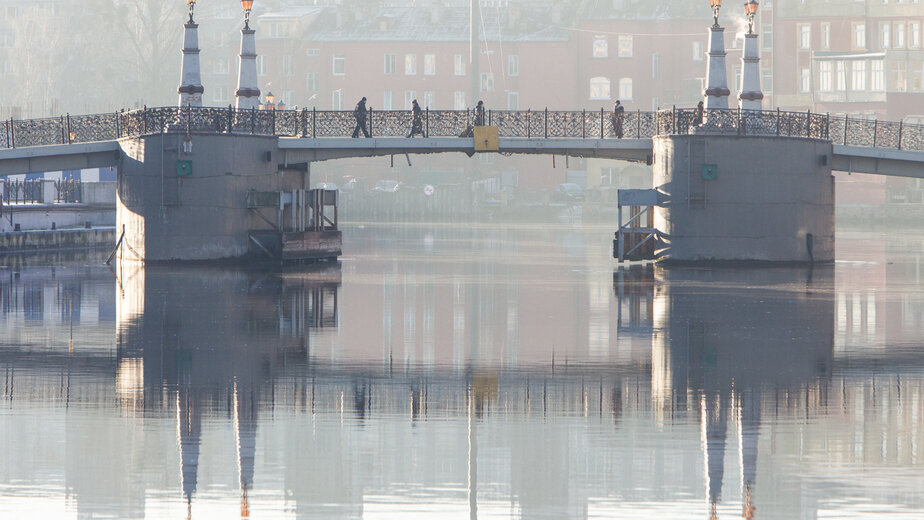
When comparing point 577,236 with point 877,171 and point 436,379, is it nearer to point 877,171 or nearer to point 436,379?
point 877,171

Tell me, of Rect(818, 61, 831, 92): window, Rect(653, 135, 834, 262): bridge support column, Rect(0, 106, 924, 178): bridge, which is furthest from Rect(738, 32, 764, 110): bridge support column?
Rect(818, 61, 831, 92): window

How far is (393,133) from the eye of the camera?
Answer: 51.4 m

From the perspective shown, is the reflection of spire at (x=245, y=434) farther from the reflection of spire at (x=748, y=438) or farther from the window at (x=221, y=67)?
the window at (x=221, y=67)

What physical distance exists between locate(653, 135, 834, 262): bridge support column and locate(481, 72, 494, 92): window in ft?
233

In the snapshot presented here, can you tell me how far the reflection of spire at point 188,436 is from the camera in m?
14.8

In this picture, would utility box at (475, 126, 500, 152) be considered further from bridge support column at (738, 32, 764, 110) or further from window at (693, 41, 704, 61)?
window at (693, 41, 704, 61)

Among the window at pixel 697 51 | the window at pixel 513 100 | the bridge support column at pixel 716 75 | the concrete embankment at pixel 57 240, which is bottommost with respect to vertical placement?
the concrete embankment at pixel 57 240

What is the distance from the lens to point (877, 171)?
48.7 meters

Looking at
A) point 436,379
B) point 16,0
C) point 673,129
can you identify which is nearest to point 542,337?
point 436,379

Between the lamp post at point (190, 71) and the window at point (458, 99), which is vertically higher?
the window at point (458, 99)

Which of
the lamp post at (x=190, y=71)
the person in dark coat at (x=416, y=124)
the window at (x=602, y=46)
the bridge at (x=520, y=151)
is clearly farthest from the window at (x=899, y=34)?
the lamp post at (x=190, y=71)

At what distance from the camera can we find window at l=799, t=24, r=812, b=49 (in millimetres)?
104875

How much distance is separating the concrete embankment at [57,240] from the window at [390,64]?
56143mm

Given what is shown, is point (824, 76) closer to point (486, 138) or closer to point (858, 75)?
point (858, 75)
